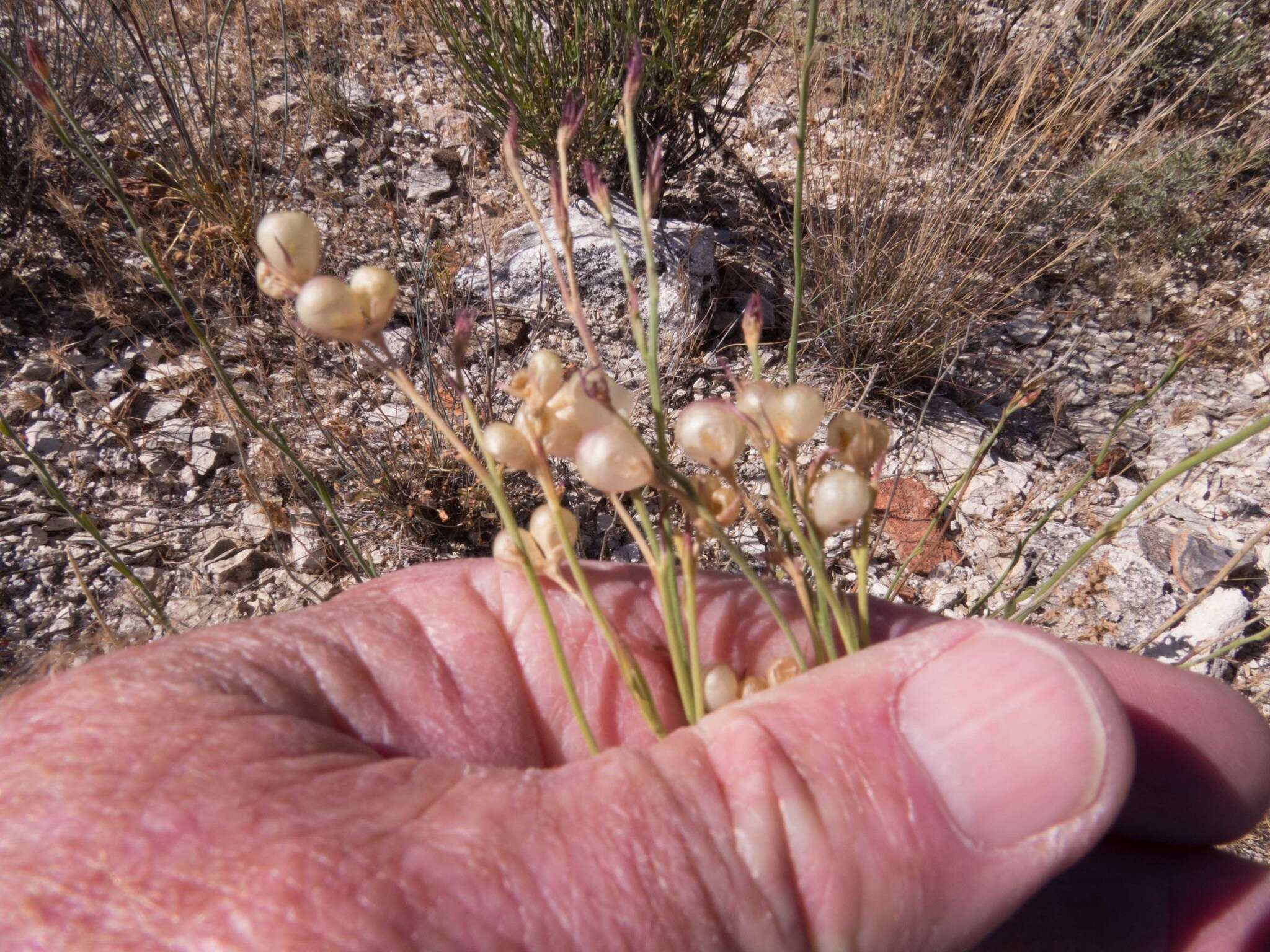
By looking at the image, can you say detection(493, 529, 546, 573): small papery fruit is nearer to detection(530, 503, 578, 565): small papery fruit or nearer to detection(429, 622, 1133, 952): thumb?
detection(530, 503, 578, 565): small papery fruit

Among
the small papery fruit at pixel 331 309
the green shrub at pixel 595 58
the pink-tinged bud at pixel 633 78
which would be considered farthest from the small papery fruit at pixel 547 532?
the green shrub at pixel 595 58

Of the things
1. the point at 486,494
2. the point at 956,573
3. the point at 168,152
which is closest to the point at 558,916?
the point at 486,494

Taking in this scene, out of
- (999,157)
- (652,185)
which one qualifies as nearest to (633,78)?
(652,185)

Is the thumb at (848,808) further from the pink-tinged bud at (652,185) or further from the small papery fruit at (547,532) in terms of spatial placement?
the pink-tinged bud at (652,185)

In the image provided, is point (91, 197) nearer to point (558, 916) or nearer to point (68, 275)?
point (68, 275)

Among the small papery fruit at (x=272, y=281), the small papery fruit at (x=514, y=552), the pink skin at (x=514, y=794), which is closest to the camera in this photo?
the pink skin at (x=514, y=794)

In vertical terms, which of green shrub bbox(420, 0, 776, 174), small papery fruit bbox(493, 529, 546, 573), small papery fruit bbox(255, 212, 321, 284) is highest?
green shrub bbox(420, 0, 776, 174)

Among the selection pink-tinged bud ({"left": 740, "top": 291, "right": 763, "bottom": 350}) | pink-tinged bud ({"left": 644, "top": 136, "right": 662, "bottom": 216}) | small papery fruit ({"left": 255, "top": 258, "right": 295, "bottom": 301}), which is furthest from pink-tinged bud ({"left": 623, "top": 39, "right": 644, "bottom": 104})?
small papery fruit ({"left": 255, "top": 258, "right": 295, "bottom": 301})
